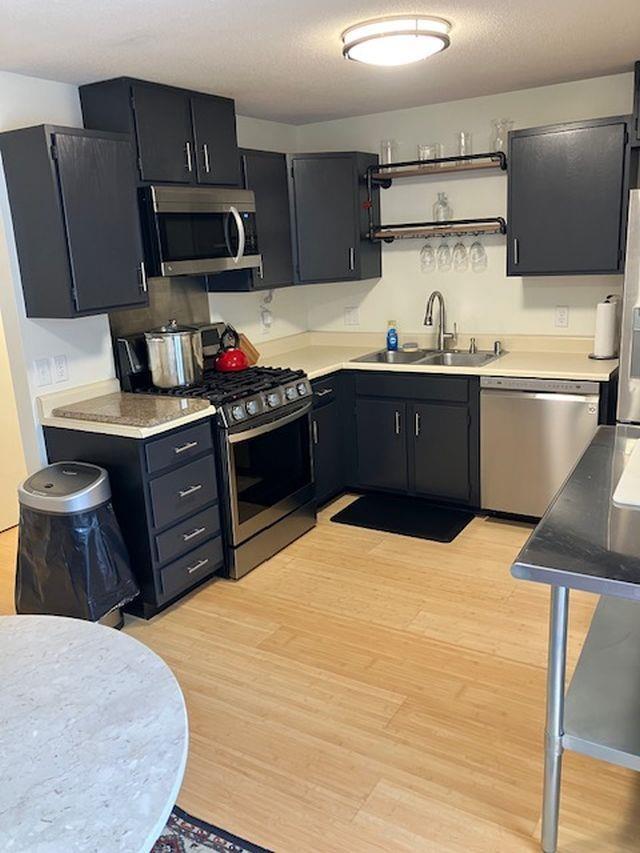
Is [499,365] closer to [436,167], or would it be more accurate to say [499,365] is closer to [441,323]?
[441,323]

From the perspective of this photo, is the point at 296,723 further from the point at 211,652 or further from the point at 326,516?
the point at 326,516

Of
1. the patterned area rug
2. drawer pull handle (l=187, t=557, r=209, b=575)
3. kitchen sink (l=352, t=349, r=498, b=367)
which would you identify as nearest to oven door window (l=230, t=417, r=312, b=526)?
drawer pull handle (l=187, t=557, r=209, b=575)

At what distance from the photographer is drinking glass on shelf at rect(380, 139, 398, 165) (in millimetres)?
4230

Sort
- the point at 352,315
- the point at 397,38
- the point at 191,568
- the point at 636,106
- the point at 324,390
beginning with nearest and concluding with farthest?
the point at 397,38
the point at 191,568
the point at 636,106
the point at 324,390
the point at 352,315

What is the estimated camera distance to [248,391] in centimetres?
335

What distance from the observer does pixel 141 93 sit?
3.10 m

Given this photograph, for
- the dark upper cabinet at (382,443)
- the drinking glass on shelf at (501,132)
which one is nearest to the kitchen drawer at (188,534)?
the dark upper cabinet at (382,443)

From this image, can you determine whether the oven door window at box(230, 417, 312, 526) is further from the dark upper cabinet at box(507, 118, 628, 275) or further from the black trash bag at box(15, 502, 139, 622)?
the dark upper cabinet at box(507, 118, 628, 275)

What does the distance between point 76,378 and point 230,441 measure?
0.80m

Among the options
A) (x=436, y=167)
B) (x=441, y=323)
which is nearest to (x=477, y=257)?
(x=441, y=323)

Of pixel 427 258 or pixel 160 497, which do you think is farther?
pixel 427 258

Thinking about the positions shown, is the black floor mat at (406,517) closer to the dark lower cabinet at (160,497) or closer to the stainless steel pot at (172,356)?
the dark lower cabinet at (160,497)

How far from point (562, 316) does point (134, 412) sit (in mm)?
2461

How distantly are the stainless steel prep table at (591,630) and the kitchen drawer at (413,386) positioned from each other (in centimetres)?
168
